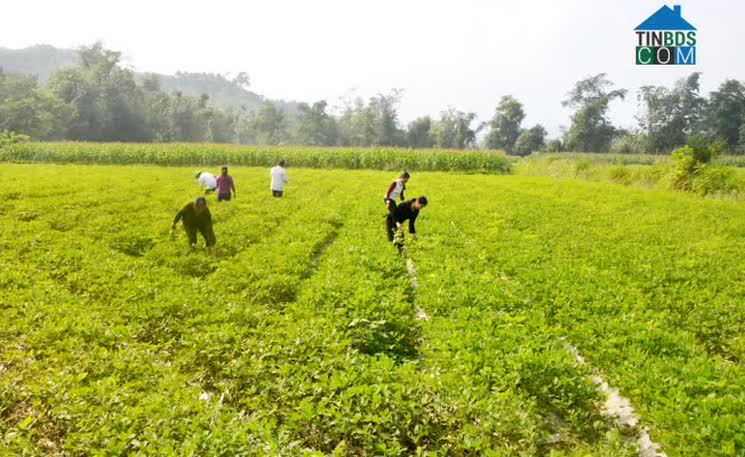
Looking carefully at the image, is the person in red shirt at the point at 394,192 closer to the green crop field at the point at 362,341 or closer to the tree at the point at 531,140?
the green crop field at the point at 362,341

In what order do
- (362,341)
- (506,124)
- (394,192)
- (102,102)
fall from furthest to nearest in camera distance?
1. (506,124)
2. (102,102)
3. (394,192)
4. (362,341)

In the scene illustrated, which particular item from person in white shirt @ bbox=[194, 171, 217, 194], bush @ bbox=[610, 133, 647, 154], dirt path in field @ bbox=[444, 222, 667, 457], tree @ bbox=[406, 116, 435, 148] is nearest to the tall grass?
person in white shirt @ bbox=[194, 171, 217, 194]

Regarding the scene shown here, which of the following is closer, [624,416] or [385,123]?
[624,416]

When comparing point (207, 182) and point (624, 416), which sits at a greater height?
point (207, 182)

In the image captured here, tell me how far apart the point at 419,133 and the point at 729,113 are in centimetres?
5500

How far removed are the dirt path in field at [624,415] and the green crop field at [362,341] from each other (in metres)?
0.12

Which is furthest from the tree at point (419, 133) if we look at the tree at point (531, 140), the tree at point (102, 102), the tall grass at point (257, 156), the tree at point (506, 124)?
the tall grass at point (257, 156)

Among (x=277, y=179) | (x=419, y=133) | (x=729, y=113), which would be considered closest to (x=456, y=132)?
(x=419, y=133)

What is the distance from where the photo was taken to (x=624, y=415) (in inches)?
203

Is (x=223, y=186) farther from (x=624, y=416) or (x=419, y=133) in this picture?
(x=419, y=133)

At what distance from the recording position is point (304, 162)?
40594 mm

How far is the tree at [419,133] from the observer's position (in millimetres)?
98000

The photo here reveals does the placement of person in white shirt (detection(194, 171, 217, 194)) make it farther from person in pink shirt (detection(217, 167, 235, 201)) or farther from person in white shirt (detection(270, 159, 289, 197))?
person in white shirt (detection(270, 159, 289, 197))

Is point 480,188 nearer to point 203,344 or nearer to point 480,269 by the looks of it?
point 480,269
